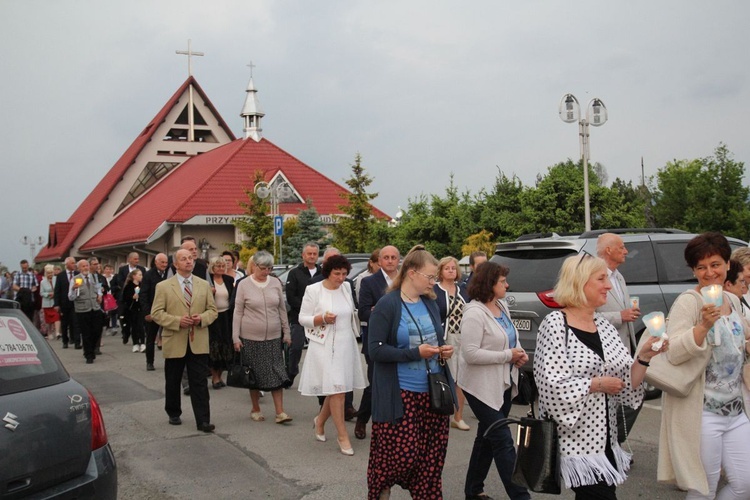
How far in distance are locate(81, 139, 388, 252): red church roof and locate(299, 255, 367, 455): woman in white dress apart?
33.3m

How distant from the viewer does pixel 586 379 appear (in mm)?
4219

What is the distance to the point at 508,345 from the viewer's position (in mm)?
5918

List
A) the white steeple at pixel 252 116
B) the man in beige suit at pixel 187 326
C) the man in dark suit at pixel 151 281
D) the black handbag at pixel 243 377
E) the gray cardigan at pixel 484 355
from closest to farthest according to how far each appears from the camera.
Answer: the gray cardigan at pixel 484 355
the man in beige suit at pixel 187 326
the black handbag at pixel 243 377
the man in dark suit at pixel 151 281
the white steeple at pixel 252 116

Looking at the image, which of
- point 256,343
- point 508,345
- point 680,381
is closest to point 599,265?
point 680,381

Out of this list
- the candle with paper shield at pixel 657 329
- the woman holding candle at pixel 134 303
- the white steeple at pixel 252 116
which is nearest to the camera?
the candle with paper shield at pixel 657 329

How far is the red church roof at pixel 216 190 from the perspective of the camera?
4175 centimetres

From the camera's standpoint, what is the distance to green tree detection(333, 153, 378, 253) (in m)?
33.6

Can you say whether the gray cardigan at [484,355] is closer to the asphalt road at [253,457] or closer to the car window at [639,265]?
the asphalt road at [253,457]

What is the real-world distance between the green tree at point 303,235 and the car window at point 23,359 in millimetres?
29305

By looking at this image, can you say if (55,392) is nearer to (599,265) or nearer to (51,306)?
(599,265)

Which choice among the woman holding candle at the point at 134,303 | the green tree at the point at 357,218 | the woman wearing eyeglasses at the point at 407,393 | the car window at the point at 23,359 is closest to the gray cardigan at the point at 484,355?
the woman wearing eyeglasses at the point at 407,393

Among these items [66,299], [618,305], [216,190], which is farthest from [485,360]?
[216,190]

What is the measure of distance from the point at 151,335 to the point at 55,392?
30.6 ft

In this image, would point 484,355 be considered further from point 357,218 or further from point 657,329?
point 357,218
